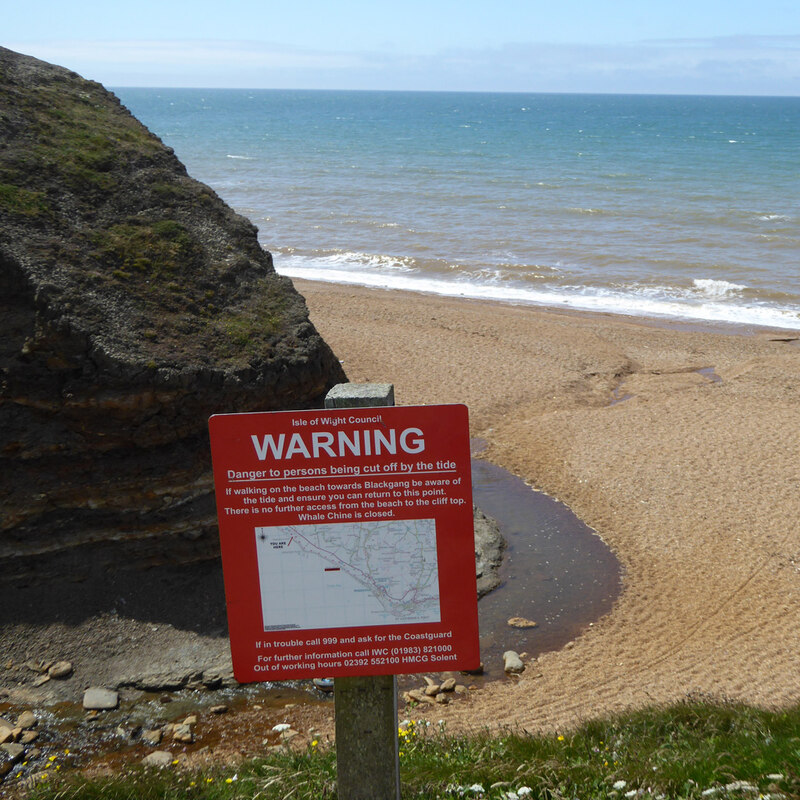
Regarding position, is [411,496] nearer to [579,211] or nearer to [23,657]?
[23,657]

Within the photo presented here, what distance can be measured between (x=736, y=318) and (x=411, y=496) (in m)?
22.2

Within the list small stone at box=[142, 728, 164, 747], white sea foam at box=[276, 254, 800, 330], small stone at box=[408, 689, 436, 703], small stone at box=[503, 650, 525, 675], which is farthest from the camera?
white sea foam at box=[276, 254, 800, 330]

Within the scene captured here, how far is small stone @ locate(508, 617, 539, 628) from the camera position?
9.05m

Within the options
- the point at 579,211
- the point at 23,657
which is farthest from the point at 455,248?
the point at 23,657

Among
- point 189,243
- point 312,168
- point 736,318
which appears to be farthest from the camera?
point 312,168

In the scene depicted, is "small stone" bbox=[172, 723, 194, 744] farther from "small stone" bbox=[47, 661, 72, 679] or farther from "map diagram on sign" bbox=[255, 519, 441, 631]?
"map diagram on sign" bbox=[255, 519, 441, 631]

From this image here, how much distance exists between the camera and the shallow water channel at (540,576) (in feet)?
29.1

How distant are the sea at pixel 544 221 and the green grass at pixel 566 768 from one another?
19658mm

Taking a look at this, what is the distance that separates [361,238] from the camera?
35.9m

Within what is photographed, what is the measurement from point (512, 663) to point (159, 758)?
3.37 meters

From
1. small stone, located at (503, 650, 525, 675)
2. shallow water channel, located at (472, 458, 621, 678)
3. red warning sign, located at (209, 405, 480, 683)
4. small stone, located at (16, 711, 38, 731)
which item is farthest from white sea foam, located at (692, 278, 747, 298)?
red warning sign, located at (209, 405, 480, 683)

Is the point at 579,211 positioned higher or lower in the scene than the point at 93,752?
higher

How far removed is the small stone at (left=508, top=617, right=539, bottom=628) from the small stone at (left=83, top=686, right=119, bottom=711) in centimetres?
403

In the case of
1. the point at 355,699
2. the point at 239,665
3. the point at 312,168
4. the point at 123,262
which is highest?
the point at 312,168
